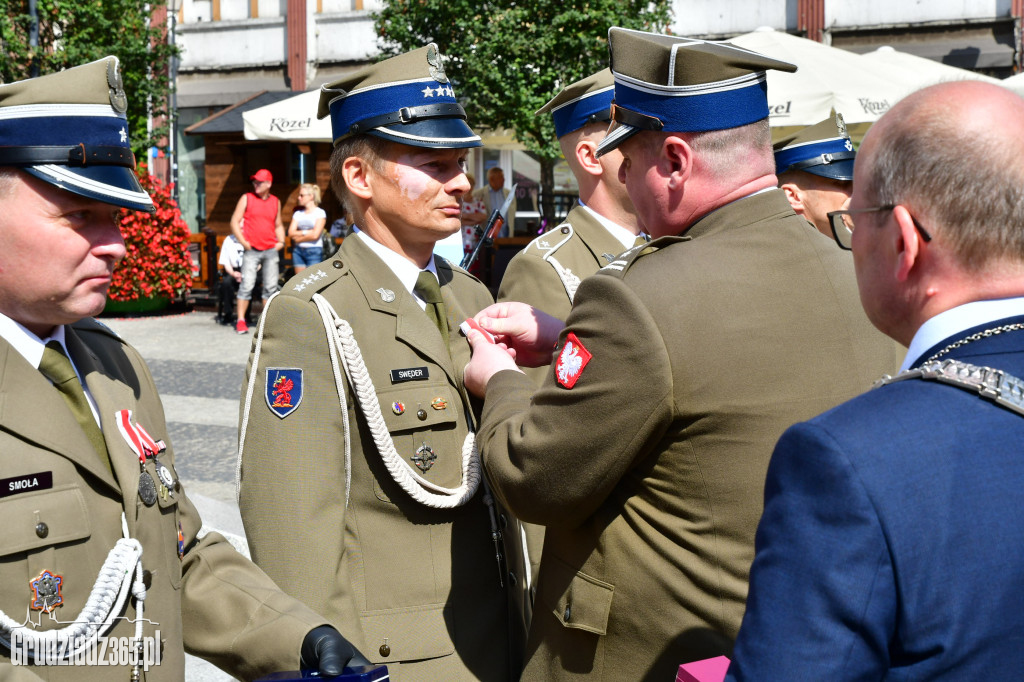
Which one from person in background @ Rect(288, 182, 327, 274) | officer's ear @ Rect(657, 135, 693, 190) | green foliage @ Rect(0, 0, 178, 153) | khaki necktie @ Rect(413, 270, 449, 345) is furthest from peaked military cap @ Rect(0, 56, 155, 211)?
green foliage @ Rect(0, 0, 178, 153)

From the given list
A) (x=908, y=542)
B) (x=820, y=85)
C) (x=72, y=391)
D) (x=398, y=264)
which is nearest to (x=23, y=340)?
(x=72, y=391)

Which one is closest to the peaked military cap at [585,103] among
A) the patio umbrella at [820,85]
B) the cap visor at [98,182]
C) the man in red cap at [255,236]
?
the cap visor at [98,182]

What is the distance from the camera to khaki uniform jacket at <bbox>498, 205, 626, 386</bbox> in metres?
3.38

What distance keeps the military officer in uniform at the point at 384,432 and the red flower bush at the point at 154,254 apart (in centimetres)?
1151

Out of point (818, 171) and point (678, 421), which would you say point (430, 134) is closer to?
point (678, 421)

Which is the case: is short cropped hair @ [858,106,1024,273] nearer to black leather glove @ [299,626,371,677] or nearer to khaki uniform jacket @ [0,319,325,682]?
black leather glove @ [299,626,371,677]

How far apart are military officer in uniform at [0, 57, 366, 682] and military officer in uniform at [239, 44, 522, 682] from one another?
0.32 m

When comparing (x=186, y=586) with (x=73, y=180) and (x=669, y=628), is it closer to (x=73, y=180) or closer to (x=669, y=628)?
(x=73, y=180)

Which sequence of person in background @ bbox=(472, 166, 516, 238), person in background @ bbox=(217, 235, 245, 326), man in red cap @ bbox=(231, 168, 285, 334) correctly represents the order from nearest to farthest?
man in red cap @ bbox=(231, 168, 285, 334) → person in background @ bbox=(217, 235, 245, 326) → person in background @ bbox=(472, 166, 516, 238)

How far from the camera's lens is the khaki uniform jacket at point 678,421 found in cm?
180

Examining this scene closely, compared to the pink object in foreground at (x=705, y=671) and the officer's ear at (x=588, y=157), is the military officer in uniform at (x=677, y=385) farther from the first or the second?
the officer's ear at (x=588, y=157)

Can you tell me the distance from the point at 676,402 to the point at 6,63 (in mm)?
16158

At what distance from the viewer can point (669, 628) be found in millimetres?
1895

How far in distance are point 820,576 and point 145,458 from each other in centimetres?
131
